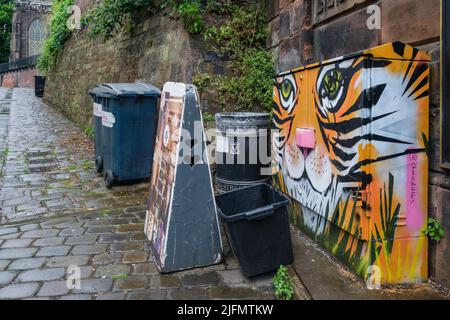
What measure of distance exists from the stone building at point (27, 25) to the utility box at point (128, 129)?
138ft

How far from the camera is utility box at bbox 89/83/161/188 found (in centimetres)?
611

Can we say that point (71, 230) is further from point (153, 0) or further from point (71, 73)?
point (71, 73)

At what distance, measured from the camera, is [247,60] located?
6.11m

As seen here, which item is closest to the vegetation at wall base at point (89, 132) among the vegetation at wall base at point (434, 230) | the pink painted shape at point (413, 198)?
the pink painted shape at point (413, 198)

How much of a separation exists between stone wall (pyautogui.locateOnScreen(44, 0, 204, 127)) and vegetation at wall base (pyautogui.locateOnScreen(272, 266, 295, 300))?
137 inches

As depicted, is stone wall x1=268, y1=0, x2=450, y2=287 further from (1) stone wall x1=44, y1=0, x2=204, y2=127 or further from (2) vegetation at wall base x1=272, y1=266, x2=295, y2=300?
(1) stone wall x1=44, y1=0, x2=204, y2=127

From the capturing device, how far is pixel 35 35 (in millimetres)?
45812

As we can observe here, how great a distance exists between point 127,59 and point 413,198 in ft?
23.1

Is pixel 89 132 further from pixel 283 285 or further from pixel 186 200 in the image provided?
pixel 283 285

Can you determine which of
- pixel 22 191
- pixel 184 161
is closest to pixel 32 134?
pixel 22 191

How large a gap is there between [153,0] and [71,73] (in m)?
7.79

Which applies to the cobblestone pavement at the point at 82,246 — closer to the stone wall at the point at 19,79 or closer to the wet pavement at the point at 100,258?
the wet pavement at the point at 100,258

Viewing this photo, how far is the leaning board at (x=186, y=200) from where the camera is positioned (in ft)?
11.5

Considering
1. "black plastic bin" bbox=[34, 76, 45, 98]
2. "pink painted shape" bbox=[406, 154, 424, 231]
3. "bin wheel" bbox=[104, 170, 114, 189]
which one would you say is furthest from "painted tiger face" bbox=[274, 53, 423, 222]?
"black plastic bin" bbox=[34, 76, 45, 98]
